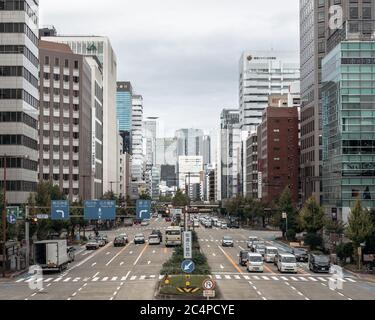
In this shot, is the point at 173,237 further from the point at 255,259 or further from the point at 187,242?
the point at 187,242

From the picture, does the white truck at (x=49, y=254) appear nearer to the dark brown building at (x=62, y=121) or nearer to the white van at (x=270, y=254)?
the white van at (x=270, y=254)

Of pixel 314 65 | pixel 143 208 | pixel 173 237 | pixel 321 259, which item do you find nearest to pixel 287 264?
pixel 321 259

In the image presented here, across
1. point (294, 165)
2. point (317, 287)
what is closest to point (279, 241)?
point (317, 287)

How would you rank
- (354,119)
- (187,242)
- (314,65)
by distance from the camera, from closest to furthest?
1. (187,242)
2. (354,119)
3. (314,65)

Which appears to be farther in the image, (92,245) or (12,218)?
(92,245)

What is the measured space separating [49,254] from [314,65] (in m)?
93.1

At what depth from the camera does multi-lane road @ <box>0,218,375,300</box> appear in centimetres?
4300

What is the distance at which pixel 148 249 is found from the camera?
93.5 metres

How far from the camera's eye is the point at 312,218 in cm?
9400

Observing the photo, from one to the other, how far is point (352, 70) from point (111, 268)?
56.7 m

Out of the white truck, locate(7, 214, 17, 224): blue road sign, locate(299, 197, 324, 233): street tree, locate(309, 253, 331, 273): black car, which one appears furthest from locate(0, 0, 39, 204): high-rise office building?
locate(309, 253, 331, 273): black car

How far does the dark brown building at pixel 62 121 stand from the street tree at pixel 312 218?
7525 cm

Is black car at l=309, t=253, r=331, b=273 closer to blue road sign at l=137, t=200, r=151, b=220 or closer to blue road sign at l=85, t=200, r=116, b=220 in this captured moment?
blue road sign at l=137, t=200, r=151, b=220
